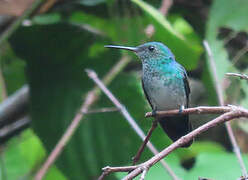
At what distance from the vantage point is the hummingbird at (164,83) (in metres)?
2.58

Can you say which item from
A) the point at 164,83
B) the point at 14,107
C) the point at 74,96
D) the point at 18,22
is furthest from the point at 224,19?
the point at 14,107

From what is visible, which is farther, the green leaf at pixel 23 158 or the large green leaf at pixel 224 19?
the green leaf at pixel 23 158

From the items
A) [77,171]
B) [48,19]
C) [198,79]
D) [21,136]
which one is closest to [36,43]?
[48,19]

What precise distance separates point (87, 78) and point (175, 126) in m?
1.06

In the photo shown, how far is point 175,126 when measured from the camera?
2.47 m

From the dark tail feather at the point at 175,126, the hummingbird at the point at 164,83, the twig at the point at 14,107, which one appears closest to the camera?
the dark tail feather at the point at 175,126

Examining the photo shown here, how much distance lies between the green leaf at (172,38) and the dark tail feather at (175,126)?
1.75ft

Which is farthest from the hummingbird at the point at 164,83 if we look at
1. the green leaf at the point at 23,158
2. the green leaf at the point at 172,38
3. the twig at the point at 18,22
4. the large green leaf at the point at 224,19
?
the green leaf at the point at 23,158

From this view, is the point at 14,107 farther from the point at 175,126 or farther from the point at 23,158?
the point at 175,126

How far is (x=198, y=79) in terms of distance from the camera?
3887 millimetres

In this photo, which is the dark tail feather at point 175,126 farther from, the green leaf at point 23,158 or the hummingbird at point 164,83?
the green leaf at point 23,158

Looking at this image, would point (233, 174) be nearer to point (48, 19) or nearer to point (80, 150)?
point (80, 150)

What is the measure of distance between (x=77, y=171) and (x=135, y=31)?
0.92 m

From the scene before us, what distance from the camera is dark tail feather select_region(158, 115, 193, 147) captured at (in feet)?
8.05
